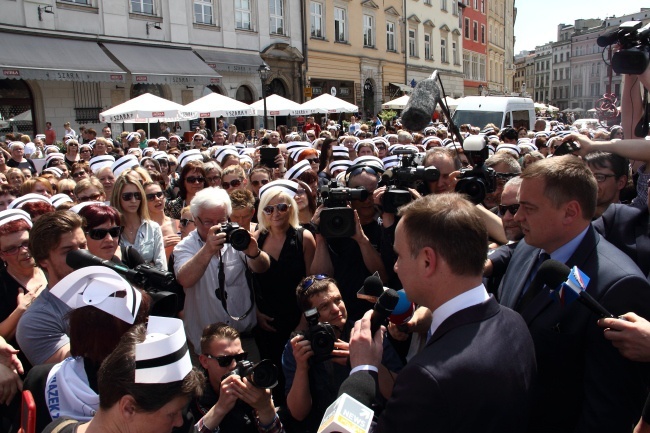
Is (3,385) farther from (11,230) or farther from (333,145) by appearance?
(333,145)

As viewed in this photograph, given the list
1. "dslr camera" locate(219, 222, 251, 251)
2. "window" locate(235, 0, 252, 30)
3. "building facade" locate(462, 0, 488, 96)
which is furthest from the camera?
"building facade" locate(462, 0, 488, 96)

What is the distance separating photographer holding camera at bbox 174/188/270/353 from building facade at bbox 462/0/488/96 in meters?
50.5

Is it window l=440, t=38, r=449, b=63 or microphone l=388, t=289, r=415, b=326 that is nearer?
microphone l=388, t=289, r=415, b=326

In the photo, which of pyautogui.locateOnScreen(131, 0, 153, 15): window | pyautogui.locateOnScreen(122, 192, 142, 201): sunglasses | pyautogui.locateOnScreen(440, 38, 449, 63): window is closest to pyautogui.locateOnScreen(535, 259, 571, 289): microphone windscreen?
pyautogui.locateOnScreen(122, 192, 142, 201): sunglasses

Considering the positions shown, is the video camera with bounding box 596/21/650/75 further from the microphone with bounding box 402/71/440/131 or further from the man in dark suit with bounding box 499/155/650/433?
the man in dark suit with bounding box 499/155/650/433

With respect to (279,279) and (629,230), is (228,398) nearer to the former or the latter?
(279,279)

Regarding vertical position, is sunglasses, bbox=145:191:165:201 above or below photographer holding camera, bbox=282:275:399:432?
above

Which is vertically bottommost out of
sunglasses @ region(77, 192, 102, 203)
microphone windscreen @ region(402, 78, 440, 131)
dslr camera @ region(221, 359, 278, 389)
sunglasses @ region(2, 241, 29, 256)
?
dslr camera @ region(221, 359, 278, 389)

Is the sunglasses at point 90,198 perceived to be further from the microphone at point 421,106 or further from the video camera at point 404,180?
the microphone at point 421,106

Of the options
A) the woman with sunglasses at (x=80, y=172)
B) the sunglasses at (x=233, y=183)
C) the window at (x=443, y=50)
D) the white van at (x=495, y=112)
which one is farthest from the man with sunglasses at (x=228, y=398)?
the window at (x=443, y=50)

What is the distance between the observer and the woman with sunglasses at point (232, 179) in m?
5.83

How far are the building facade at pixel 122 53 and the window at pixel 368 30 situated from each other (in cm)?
884

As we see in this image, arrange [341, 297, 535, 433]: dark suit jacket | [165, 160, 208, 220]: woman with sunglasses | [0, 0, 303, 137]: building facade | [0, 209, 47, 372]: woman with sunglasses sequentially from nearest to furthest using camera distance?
[341, 297, 535, 433]: dark suit jacket
[0, 209, 47, 372]: woman with sunglasses
[165, 160, 208, 220]: woman with sunglasses
[0, 0, 303, 137]: building facade

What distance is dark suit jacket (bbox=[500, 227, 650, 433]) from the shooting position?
1.97m
